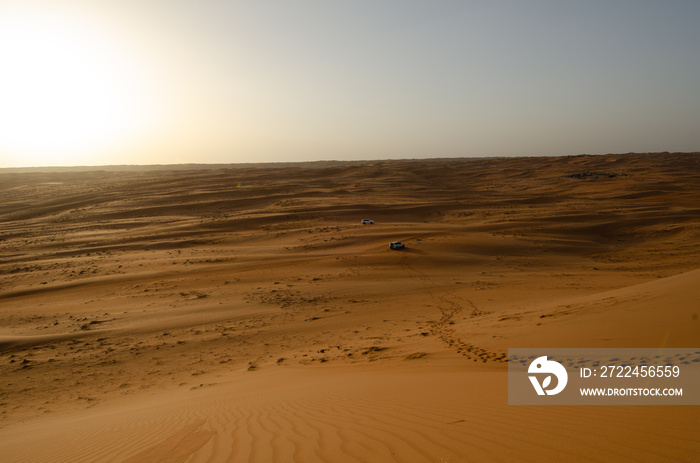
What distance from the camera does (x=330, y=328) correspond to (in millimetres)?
12812

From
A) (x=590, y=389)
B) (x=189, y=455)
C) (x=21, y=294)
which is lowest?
(x=21, y=294)

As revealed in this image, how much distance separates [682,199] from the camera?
126 ft

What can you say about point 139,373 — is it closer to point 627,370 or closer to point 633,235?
point 627,370

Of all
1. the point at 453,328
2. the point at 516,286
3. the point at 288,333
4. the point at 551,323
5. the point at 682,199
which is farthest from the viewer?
the point at 682,199

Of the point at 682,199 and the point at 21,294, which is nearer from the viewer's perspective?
the point at 21,294

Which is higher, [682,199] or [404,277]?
[682,199]

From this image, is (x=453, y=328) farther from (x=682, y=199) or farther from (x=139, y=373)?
(x=682, y=199)

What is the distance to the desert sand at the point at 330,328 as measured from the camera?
4.51 metres

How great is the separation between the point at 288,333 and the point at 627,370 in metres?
8.81

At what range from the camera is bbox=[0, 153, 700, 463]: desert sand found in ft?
14.8

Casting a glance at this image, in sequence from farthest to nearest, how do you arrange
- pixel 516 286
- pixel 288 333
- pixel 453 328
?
1. pixel 516 286
2. pixel 288 333
3. pixel 453 328

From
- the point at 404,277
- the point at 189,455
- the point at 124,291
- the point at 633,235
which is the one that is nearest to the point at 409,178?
the point at 633,235

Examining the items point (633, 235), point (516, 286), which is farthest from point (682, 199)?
point (516, 286)

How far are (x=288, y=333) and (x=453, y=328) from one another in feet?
15.6
